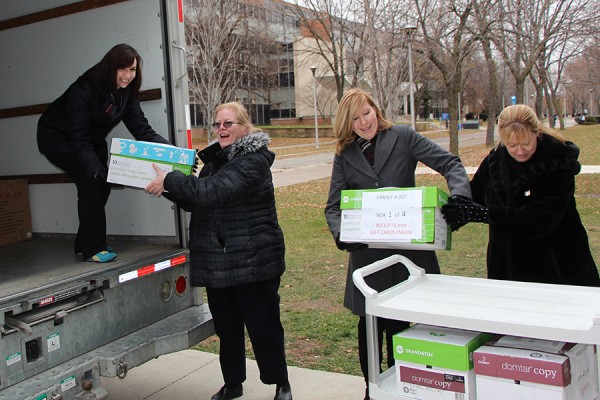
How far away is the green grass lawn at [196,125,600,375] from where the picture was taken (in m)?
4.88

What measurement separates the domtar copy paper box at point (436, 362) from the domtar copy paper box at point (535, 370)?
0.16 feet

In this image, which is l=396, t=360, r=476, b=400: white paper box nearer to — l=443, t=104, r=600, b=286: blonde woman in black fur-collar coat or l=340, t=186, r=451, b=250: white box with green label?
l=340, t=186, r=451, b=250: white box with green label

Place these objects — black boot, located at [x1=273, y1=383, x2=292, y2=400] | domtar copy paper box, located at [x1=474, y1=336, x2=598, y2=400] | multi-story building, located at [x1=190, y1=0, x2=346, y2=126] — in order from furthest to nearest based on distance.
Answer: multi-story building, located at [x1=190, y1=0, x2=346, y2=126], black boot, located at [x1=273, y1=383, x2=292, y2=400], domtar copy paper box, located at [x1=474, y1=336, x2=598, y2=400]

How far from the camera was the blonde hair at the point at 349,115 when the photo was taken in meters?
3.36

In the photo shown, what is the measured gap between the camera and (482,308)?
2.36m

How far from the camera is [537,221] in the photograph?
285 centimetres

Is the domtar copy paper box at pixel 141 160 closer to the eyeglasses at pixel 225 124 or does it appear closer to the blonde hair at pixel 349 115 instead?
the eyeglasses at pixel 225 124

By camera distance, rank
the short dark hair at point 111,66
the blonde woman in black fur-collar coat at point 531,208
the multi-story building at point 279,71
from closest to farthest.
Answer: the blonde woman in black fur-collar coat at point 531,208 < the short dark hair at point 111,66 < the multi-story building at point 279,71

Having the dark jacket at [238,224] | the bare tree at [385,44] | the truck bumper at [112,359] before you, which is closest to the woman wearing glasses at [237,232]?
the dark jacket at [238,224]

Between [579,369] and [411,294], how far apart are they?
0.73 metres

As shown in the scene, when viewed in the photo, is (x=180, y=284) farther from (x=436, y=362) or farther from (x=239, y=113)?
(x=436, y=362)

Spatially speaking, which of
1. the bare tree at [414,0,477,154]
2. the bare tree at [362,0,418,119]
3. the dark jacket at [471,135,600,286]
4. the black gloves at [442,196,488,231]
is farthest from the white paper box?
the bare tree at [414,0,477,154]

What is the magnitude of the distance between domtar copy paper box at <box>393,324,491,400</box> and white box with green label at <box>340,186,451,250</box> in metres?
0.41

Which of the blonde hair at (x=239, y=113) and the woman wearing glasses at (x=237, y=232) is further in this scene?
the blonde hair at (x=239, y=113)
